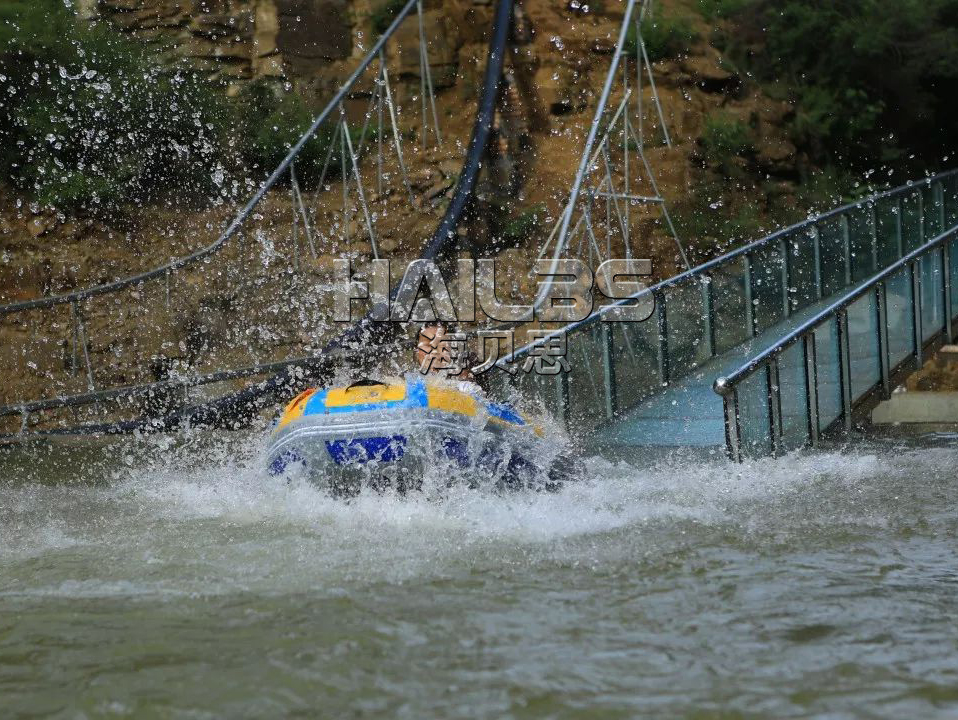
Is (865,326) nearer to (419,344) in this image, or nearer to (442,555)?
(419,344)

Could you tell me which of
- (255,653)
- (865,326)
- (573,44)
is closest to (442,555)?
(255,653)

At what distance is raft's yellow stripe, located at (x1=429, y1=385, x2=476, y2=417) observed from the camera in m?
7.64

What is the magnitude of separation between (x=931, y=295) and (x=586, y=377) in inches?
125

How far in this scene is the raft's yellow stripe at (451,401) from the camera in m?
7.64

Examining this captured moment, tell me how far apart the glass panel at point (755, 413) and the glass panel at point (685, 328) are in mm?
1997

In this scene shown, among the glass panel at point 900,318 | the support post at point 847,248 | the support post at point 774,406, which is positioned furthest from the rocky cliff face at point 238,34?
the support post at point 774,406

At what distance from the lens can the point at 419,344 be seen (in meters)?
8.37

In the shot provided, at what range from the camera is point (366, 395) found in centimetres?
769

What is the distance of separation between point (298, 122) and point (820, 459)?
1160 centimetres

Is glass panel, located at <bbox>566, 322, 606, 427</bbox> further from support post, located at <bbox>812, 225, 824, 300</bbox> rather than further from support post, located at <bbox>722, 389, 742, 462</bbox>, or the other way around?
support post, located at <bbox>812, 225, 824, 300</bbox>

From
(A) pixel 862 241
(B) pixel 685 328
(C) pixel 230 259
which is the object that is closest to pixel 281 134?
(C) pixel 230 259

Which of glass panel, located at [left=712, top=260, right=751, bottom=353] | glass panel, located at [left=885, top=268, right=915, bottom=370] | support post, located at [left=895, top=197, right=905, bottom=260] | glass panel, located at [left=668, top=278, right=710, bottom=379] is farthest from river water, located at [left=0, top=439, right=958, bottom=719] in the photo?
support post, located at [left=895, top=197, right=905, bottom=260]

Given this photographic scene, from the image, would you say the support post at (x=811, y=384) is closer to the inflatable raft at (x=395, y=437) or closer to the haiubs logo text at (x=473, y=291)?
the haiubs logo text at (x=473, y=291)

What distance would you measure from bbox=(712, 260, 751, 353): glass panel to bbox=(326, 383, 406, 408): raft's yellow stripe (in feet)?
13.5
